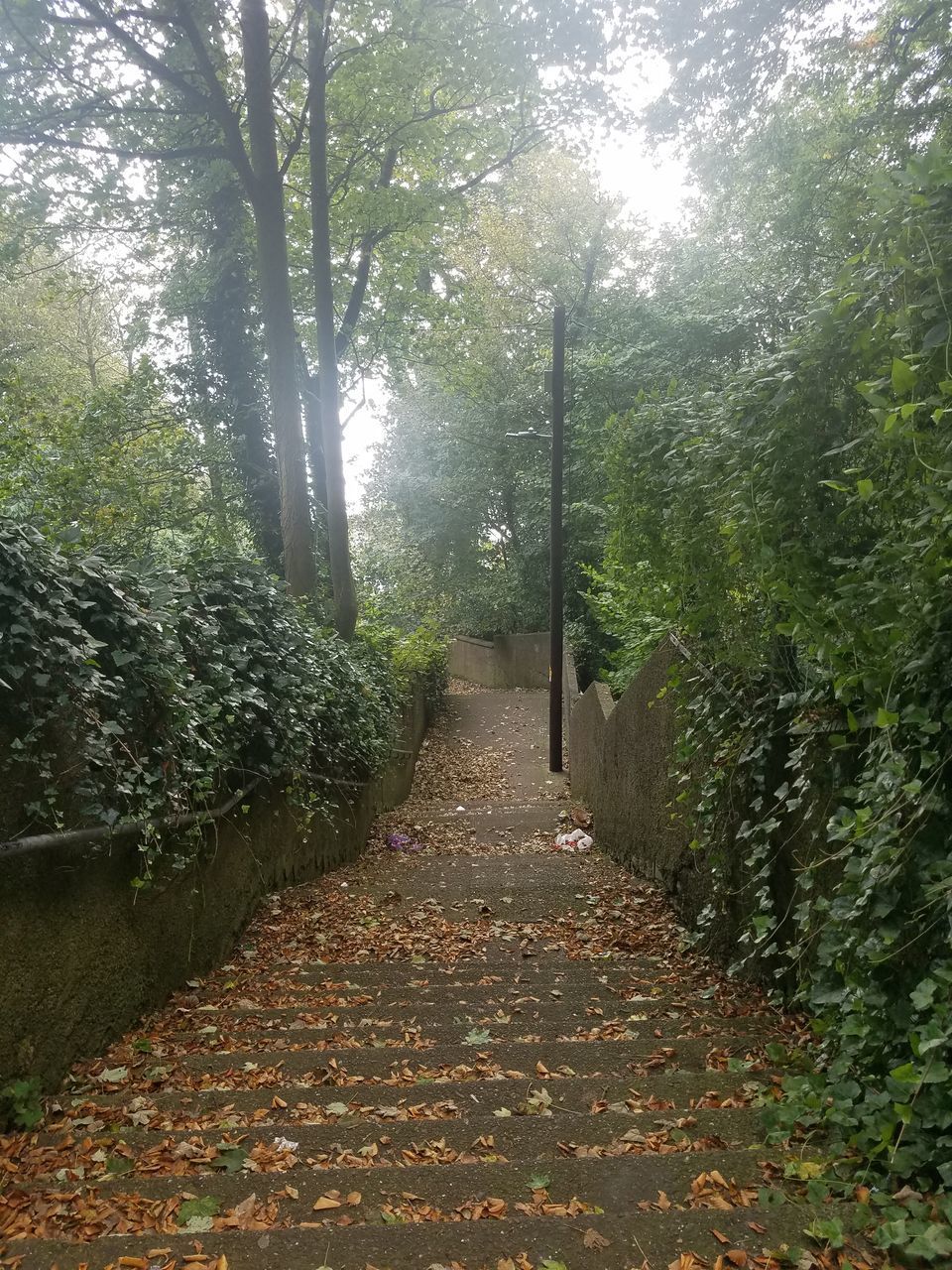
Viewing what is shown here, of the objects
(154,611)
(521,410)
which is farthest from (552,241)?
(154,611)

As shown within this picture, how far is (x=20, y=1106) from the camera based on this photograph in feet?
10.2

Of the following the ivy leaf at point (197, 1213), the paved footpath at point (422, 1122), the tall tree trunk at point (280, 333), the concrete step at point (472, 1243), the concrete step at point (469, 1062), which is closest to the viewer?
the concrete step at point (472, 1243)

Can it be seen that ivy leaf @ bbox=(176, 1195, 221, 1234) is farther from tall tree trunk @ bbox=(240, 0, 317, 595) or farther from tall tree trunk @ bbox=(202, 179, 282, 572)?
tall tree trunk @ bbox=(202, 179, 282, 572)

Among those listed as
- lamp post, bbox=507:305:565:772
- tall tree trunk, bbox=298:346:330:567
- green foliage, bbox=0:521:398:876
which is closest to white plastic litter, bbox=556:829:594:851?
green foliage, bbox=0:521:398:876

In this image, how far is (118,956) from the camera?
3912mm

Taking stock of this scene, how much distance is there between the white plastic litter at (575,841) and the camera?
959 cm

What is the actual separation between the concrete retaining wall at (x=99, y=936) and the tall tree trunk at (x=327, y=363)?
17.8 feet

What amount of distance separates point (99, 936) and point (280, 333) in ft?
26.3

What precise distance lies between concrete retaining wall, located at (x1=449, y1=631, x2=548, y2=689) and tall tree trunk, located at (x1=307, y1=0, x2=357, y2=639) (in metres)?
13.2

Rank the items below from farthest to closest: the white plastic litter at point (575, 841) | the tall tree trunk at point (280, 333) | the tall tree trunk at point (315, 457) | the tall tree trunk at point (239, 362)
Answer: the tall tree trunk at point (315, 457) < the tall tree trunk at point (239, 362) < the tall tree trunk at point (280, 333) < the white plastic litter at point (575, 841)

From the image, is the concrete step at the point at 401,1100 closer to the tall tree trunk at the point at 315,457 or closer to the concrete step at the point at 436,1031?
the concrete step at the point at 436,1031

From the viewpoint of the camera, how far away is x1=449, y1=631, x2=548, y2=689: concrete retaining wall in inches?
959

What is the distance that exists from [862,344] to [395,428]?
90.6ft

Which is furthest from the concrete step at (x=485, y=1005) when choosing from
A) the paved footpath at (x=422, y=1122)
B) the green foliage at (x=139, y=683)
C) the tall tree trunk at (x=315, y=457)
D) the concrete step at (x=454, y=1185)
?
the tall tree trunk at (x=315, y=457)
